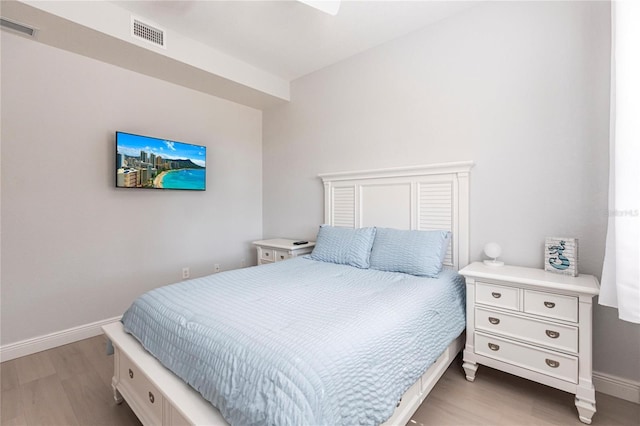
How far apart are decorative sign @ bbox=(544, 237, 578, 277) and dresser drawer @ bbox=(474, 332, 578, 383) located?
1.69ft

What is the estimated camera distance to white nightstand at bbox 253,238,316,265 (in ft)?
10.2

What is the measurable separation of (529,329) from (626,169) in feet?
3.26

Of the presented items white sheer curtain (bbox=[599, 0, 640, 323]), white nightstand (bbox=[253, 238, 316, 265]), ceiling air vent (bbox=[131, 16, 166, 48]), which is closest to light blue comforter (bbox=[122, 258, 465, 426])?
white sheer curtain (bbox=[599, 0, 640, 323])

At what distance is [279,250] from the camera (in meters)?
3.26

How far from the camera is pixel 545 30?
79.5 inches

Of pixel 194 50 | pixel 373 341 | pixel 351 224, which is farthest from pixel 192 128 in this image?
pixel 373 341

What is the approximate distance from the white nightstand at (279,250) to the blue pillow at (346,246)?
40 centimetres

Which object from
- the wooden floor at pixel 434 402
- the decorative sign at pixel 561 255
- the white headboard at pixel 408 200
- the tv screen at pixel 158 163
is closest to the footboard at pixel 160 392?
the wooden floor at pixel 434 402

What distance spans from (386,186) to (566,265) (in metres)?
1.44

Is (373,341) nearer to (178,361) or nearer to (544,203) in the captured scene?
(178,361)

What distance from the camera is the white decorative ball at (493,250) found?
6.89 ft

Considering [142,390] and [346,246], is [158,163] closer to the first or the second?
[346,246]

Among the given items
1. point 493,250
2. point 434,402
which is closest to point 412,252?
point 493,250

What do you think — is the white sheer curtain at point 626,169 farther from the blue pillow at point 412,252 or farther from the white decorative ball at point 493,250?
the blue pillow at point 412,252
